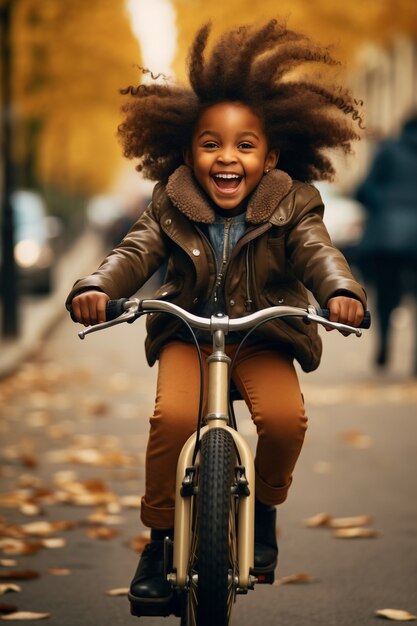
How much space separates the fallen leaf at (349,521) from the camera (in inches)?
253

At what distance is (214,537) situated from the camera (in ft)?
12.0

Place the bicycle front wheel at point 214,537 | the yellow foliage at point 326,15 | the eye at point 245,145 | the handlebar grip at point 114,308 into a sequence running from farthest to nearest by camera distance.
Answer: the yellow foliage at point 326,15 → the eye at point 245,145 → the handlebar grip at point 114,308 → the bicycle front wheel at point 214,537

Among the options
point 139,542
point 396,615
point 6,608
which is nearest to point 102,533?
point 139,542

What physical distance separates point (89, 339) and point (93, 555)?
1108cm

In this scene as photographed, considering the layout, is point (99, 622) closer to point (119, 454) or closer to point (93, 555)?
point (93, 555)

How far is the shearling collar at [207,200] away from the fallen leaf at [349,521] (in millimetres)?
2515

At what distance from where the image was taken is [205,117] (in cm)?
438

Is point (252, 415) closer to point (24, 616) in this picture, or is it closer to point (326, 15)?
point (24, 616)

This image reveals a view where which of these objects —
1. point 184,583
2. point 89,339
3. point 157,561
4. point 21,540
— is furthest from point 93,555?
point 89,339

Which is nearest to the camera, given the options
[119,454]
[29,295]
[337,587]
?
[337,587]

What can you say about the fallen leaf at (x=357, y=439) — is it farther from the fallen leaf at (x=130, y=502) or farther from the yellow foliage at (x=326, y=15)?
the yellow foliage at (x=326, y=15)

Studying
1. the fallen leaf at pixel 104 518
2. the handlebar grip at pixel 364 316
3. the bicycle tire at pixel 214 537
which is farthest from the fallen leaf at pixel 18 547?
the handlebar grip at pixel 364 316

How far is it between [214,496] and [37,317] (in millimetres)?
15139

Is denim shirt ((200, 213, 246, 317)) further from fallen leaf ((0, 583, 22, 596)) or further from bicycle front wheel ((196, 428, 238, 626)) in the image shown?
fallen leaf ((0, 583, 22, 596))
